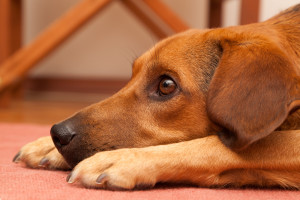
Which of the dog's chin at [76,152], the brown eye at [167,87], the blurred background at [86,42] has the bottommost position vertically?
the blurred background at [86,42]

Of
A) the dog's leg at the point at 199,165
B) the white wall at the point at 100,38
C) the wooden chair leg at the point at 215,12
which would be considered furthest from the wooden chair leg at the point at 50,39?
the dog's leg at the point at 199,165

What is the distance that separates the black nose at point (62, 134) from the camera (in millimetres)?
1537

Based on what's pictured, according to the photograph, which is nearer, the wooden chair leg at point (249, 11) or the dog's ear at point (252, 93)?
the dog's ear at point (252, 93)

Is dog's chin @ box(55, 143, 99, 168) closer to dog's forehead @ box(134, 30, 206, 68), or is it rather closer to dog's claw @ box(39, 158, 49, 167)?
dog's claw @ box(39, 158, 49, 167)

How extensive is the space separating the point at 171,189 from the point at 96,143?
12.7 inches

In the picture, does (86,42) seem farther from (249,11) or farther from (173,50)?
(173,50)

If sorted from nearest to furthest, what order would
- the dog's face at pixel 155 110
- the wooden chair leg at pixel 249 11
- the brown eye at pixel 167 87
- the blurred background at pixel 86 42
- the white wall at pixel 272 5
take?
the dog's face at pixel 155 110
the brown eye at pixel 167 87
the wooden chair leg at pixel 249 11
the white wall at pixel 272 5
the blurred background at pixel 86 42

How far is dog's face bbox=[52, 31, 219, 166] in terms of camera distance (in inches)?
61.7

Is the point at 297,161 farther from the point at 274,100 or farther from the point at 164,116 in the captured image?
the point at 164,116

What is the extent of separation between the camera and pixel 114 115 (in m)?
1.67

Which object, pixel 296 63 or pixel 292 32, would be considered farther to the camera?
pixel 292 32

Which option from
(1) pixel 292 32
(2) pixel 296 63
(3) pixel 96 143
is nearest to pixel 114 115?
(3) pixel 96 143

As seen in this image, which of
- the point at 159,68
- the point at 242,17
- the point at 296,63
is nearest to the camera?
the point at 296,63

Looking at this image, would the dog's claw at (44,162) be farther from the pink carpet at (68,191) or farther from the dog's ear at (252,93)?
the dog's ear at (252,93)
